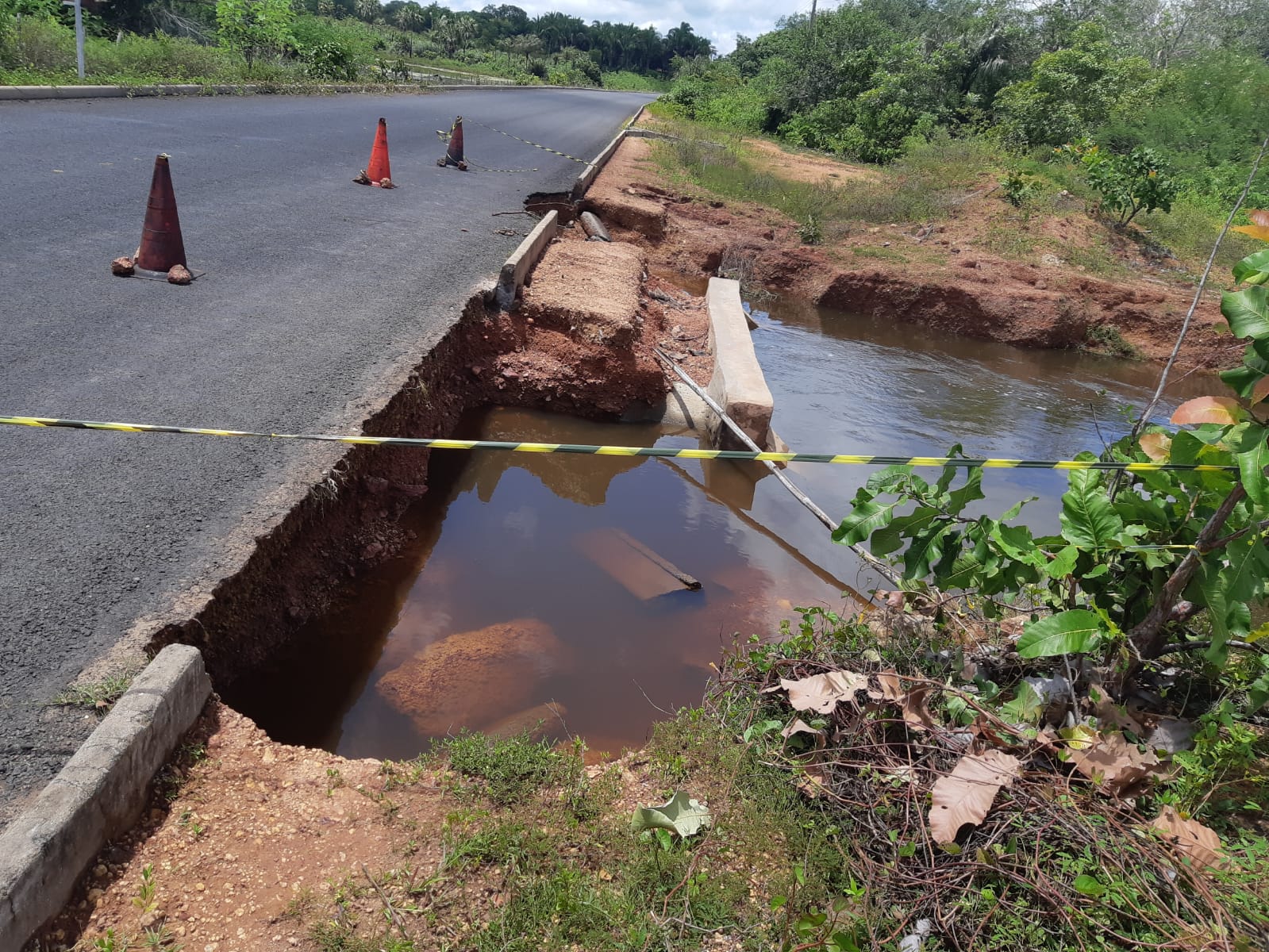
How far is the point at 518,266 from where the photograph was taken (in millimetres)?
7453

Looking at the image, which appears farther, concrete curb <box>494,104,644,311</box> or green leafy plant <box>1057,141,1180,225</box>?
green leafy plant <box>1057,141,1180,225</box>

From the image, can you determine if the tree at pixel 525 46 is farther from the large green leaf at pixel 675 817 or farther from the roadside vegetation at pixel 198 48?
the large green leaf at pixel 675 817

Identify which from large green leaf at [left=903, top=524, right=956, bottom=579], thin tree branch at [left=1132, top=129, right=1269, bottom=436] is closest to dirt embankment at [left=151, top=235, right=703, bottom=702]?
large green leaf at [left=903, top=524, right=956, bottom=579]

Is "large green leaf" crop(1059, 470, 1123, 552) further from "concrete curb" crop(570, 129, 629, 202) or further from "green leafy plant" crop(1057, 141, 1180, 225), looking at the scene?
"green leafy plant" crop(1057, 141, 1180, 225)

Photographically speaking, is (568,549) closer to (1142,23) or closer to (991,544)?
(991,544)

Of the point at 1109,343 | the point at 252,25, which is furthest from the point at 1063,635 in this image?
the point at 252,25

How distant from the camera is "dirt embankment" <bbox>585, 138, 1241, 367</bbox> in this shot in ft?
43.5

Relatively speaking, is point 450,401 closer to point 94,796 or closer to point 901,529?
point 901,529

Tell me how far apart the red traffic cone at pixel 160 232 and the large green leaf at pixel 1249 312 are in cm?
642

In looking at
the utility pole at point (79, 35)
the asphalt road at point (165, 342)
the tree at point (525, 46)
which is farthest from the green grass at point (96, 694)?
the tree at point (525, 46)

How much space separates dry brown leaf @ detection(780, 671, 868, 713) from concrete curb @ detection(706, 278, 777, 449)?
3.77 meters

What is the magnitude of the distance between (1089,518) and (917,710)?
3.02 ft

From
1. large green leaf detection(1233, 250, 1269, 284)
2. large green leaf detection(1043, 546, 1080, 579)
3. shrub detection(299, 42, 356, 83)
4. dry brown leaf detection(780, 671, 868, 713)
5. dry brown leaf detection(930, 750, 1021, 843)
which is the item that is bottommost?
dry brown leaf detection(780, 671, 868, 713)

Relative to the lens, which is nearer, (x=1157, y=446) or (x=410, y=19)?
(x=1157, y=446)
